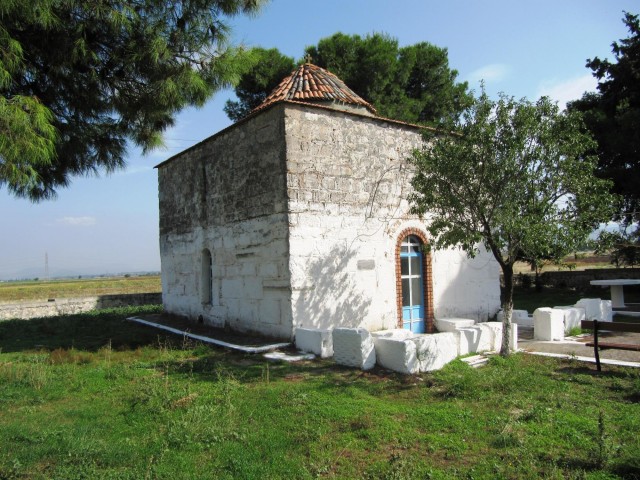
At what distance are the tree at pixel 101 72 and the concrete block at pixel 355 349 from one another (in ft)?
16.7

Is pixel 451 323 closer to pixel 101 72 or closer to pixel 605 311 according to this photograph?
pixel 605 311

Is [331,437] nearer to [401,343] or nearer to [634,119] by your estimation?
[401,343]

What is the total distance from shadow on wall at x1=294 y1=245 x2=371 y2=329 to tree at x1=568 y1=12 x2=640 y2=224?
1116 cm

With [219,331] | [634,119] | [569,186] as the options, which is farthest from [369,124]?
[634,119]

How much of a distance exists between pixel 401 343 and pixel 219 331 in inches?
207

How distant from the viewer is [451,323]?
10.1 m

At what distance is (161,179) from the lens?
554 inches

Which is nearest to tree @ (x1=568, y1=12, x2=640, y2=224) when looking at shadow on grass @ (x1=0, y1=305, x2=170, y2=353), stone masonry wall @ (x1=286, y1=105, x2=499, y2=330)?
stone masonry wall @ (x1=286, y1=105, x2=499, y2=330)

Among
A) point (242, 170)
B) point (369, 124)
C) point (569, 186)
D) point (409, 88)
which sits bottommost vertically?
point (569, 186)

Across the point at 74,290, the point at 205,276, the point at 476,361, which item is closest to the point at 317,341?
the point at 476,361

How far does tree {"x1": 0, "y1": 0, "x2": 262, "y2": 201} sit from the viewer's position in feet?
22.0

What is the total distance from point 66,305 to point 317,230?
16.5 metres

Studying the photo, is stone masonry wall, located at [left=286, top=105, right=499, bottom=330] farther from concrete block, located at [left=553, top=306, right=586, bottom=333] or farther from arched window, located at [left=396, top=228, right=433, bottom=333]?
concrete block, located at [left=553, top=306, right=586, bottom=333]

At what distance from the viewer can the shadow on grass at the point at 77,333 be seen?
1013 cm
